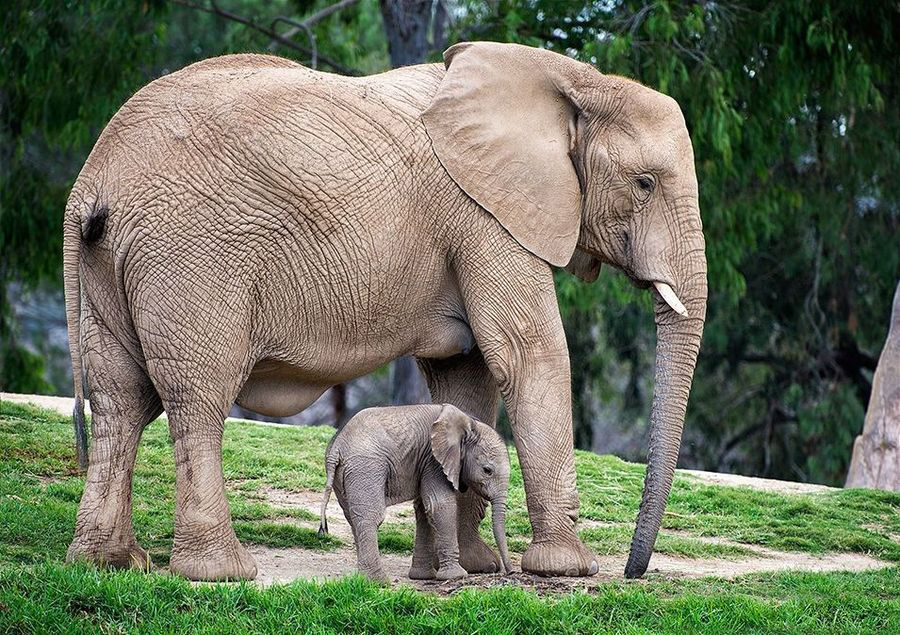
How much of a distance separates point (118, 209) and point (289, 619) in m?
2.27

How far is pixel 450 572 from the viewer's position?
764 centimetres

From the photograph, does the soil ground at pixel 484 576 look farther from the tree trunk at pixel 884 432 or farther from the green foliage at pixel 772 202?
the green foliage at pixel 772 202

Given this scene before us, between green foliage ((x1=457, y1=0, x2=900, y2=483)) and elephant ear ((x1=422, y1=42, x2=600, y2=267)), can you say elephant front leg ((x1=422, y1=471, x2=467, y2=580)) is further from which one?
green foliage ((x1=457, y1=0, x2=900, y2=483))

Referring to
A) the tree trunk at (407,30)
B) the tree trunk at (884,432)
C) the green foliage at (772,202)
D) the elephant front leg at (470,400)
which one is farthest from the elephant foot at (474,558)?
the tree trunk at (407,30)

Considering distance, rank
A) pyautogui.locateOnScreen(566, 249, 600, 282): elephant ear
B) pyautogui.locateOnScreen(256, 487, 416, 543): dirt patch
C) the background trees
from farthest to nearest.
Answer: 1. the background trees
2. pyautogui.locateOnScreen(256, 487, 416, 543): dirt patch
3. pyautogui.locateOnScreen(566, 249, 600, 282): elephant ear

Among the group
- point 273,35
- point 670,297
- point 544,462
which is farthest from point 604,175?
point 273,35

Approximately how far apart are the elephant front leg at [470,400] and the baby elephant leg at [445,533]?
0.61 meters

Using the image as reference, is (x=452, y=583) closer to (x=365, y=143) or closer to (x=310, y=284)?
(x=310, y=284)

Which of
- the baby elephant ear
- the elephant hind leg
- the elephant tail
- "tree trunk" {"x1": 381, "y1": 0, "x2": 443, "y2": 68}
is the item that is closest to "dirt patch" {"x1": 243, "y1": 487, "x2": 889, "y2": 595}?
the baby elephant ear

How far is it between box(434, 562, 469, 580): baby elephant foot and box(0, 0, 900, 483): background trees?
8.46 metres

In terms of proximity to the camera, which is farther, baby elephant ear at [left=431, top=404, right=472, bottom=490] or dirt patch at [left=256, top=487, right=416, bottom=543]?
dirt patch at [left=256, top=487, right=416, bottom=543]

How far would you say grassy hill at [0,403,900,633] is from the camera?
6605 millimetres

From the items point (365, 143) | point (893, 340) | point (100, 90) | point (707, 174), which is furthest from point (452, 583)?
point (100, 90)

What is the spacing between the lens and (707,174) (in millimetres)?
16766
